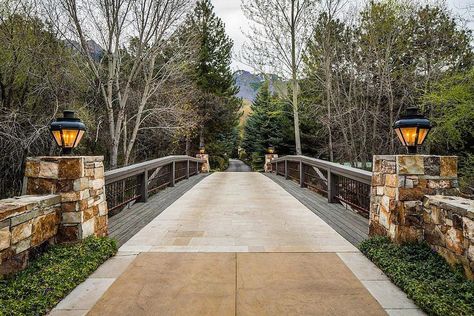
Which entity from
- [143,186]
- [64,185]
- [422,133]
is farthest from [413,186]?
[143,186]

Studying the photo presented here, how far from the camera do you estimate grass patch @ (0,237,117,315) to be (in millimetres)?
2029

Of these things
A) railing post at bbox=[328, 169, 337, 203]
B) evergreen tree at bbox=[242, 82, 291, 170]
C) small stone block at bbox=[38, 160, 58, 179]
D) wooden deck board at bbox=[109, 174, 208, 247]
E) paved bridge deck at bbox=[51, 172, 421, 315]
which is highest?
evergreen tree at bbox=[242, 82, 291, 170]

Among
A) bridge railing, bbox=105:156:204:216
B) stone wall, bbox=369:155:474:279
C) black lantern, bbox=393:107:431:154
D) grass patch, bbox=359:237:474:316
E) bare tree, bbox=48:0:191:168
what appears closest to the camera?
grass patch, bbox=359:237:474:316

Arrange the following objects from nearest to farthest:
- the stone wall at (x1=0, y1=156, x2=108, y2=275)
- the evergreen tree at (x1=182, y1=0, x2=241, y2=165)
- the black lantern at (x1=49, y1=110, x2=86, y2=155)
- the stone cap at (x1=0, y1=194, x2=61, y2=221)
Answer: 1. the stone cap at (x1=0, y1=194, x2=61, y2=221)
2. the stone wall at (x1=0, y1=156, x2=108, y2=275)
3. the black lantern at (x1=49, y1=110, x2=86, y2=155)
4. the evergreen tree at (x1=182, y1=0, x2=241, y2=165)

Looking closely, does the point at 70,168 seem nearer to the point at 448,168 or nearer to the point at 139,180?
the point at 139,180

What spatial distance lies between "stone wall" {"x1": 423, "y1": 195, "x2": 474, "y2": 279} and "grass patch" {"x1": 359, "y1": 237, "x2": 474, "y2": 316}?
85 millimetres

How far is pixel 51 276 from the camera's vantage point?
95.0 inches

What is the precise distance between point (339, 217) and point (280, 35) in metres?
9.64

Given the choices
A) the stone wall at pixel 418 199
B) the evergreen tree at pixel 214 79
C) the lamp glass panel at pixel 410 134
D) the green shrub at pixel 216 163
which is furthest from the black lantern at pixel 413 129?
the green shrub at pixel 216 163

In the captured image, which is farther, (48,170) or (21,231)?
(48,170)

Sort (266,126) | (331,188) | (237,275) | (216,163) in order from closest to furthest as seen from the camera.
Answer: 1. (237,275)
2. (331,188)
3. (266,126)
4. (216,163)

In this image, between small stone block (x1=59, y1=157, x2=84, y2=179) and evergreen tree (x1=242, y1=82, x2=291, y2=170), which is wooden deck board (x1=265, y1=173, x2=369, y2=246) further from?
evergreen tree (x1=242, y1=82, x2=291, y2=170)

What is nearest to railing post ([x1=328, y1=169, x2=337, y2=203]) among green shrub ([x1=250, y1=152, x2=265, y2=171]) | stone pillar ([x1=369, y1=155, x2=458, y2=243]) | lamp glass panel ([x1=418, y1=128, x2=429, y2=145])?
lamp glass panel ([x1=418, y1=128, x2=429, y2=145])

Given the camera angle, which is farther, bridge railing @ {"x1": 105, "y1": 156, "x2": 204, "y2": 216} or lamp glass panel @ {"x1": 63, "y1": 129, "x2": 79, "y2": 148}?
bridge railing @ {"x1": 105, "y1": 156, "x2": 204, "y2": 216}
